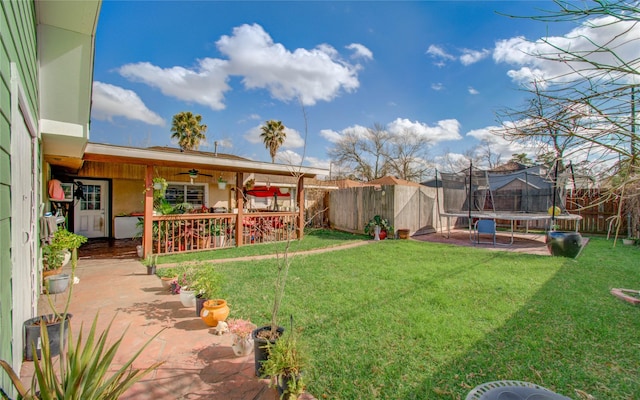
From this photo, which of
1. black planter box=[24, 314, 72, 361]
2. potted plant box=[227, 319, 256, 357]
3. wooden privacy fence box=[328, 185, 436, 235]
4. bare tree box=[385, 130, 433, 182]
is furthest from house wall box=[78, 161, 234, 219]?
bare tree box=[385, 130, 433, 182]

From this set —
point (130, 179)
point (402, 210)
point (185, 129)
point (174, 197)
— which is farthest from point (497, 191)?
point (185, 129)

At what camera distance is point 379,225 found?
37.1 ft

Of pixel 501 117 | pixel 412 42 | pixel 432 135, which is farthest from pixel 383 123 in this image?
pixel 501 117

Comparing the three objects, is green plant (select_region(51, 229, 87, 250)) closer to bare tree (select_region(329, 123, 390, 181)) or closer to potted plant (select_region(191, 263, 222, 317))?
potted plant (select_region(191, 263, 222, 317))

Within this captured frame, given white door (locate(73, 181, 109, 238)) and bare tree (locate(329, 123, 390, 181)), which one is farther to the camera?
bare tree (locate(329, 123, 390, 181))

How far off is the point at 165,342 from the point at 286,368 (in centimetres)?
168

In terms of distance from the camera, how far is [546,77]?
1.66 m

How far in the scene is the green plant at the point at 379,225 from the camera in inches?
444

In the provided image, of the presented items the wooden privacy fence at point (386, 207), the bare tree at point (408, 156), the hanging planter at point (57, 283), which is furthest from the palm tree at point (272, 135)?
the hanging planter at point (57, 283)

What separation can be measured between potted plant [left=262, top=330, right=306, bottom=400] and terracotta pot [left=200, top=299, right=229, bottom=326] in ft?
4.68

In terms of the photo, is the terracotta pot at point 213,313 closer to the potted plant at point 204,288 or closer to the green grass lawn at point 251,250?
the potted plant at point 204,288

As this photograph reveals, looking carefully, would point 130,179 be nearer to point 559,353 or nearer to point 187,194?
point 187,194

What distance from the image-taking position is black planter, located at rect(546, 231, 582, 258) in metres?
7.34

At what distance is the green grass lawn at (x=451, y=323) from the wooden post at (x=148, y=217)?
211 cm
